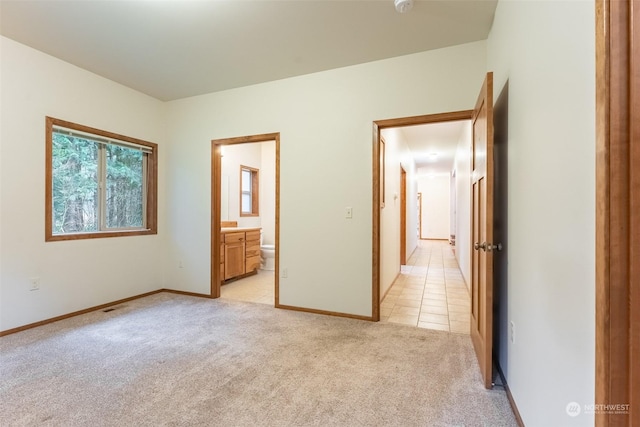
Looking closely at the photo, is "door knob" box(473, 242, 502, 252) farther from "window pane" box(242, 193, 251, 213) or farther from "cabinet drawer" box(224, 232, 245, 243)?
"window pane" box(242, 193, 251, 213)

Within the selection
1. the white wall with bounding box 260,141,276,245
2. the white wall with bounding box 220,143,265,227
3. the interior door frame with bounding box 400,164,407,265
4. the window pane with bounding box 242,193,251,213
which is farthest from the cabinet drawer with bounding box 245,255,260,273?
the interior door frame with bounding box 400,164,407,265

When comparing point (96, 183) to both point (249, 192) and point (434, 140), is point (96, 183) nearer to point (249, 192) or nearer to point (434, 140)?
point (249, 192)

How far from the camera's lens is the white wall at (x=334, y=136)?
9.04ft

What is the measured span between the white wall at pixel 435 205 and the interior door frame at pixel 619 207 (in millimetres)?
11338

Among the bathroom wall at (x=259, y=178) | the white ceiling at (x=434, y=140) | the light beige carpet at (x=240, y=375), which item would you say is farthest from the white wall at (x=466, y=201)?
the bathroom wall at (x=259, y=178)

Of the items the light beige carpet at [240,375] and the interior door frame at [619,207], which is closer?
the interior door frame at [619,207]

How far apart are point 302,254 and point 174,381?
168cm

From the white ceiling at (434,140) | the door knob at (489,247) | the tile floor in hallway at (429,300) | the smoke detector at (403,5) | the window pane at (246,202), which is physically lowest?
the tile floor in hallway at (429,300)

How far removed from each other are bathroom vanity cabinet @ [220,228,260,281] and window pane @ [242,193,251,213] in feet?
3.03

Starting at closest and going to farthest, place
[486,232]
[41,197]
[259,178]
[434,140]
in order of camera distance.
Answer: [486,232]
[41,197]
[434,140]
[259,178]

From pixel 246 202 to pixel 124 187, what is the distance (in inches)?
97.8

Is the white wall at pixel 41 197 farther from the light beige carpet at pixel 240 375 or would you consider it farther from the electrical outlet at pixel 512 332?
the electrical outlet at pixel 512 332

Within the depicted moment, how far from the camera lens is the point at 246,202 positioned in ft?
19.6

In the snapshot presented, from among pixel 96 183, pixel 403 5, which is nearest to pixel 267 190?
pixel 96 183
